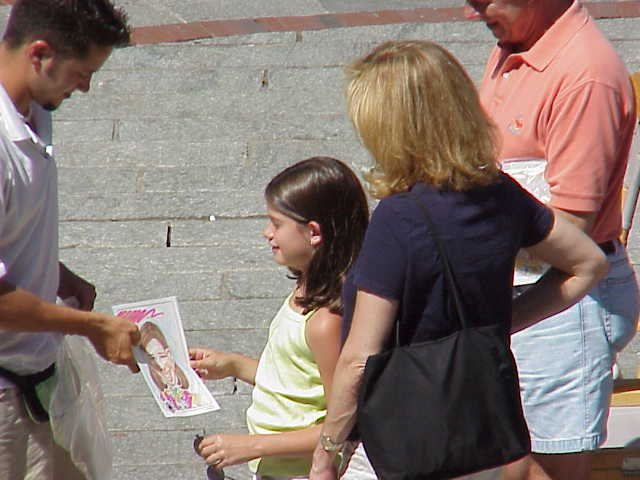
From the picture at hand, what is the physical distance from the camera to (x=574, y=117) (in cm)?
279

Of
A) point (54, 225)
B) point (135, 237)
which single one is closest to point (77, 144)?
point (135, 237)

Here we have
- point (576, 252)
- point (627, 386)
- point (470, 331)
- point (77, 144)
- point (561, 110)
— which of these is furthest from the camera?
point (77, 144)

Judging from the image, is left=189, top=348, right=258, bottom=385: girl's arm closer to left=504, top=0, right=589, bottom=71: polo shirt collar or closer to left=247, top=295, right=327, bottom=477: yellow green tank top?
left=247, top=295, right=327, bottom=477: yellow green tank top

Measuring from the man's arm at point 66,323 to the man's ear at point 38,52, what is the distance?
0.50 meters

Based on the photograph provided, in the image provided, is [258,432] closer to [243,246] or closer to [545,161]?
[545,161]

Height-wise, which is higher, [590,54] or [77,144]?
[590,54]

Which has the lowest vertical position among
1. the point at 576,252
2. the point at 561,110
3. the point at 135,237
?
the point at 135,237

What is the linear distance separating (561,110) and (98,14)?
1.10m

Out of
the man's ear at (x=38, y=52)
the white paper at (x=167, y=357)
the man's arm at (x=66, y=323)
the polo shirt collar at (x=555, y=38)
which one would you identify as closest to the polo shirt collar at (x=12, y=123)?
the man's ear at (x=38, y=52)

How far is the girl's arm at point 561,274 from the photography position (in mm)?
2566

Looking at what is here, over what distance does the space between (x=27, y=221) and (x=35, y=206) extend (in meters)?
0.04

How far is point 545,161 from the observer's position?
2914 millimetres

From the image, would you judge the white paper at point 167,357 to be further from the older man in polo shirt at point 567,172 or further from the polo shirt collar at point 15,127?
the older man in polo shirt at point 567,172
